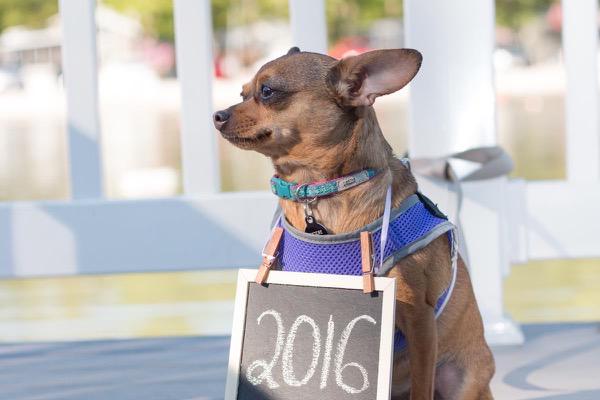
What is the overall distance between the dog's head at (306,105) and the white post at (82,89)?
1.65 metres

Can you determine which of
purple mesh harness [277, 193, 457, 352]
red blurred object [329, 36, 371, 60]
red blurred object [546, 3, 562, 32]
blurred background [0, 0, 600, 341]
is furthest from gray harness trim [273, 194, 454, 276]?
red blurred object [546, 3, 562, 32]

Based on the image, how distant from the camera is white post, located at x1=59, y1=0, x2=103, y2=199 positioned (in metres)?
4.30

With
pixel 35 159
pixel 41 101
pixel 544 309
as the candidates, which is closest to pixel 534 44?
pixel 41 101

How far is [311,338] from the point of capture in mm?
2791

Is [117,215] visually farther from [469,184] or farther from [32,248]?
[469,184]

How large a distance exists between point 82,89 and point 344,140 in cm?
180

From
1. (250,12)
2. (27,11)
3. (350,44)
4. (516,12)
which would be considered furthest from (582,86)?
(27,11)

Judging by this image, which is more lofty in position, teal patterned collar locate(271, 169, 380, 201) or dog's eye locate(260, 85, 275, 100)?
dog's eye locate(260, 85, 275, 100)

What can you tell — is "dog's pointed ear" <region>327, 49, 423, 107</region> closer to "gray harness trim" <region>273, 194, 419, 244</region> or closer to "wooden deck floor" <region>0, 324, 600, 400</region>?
"gray harness trim" <region>273, 194, 419, 244</region>

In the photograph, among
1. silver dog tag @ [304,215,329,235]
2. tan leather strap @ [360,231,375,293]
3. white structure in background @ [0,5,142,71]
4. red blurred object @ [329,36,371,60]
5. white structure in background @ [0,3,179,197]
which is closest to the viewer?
tan leather strap @ [360,231,375,293]

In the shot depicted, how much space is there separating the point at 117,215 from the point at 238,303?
1500 millimetres

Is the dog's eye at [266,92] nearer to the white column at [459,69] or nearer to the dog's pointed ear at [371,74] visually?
the dog's pointed ear at [371,74]

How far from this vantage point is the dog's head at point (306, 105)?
2729 mm

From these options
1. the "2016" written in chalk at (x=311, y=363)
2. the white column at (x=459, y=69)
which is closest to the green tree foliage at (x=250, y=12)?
the white column at (x=459, y=69)
